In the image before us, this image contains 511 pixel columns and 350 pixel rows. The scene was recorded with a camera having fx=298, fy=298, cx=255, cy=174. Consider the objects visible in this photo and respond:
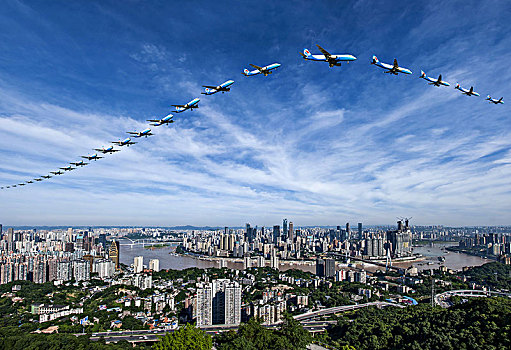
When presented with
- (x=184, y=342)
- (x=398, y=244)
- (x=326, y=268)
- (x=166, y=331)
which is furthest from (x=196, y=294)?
(x=398, y=244)

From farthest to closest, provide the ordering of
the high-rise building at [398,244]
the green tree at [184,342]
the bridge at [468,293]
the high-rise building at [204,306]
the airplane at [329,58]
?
the high-rise building at [398,244]
the bridge at [468,293]
the high-rise building at [204,306]
the green tree at [184,342]
the airplane at [329,58]

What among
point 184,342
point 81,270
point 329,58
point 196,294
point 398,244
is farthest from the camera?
point 398,244

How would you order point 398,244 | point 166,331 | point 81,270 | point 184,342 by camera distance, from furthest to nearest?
1. point 398,244
2. point 81,270
3. point 166,331
4. point 184,342

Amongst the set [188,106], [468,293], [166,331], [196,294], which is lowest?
[468,293]

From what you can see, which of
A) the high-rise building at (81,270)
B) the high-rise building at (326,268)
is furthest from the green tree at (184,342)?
the high-rise building at (326,268)

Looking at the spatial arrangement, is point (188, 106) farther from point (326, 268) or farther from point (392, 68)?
point (326, 268)

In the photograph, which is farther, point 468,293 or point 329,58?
point 468,293

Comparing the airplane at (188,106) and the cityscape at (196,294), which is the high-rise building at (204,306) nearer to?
the cityscape at (196,294)

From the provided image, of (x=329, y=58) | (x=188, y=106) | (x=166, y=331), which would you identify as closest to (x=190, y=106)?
(x=188, y=106)

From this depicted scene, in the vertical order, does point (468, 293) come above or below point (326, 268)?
below

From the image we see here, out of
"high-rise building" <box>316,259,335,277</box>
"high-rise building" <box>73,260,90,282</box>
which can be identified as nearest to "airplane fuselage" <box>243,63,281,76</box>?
"high-rise building" <box>73,260,90,282</box>

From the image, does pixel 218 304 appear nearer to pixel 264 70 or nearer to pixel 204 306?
pixel 204 306
